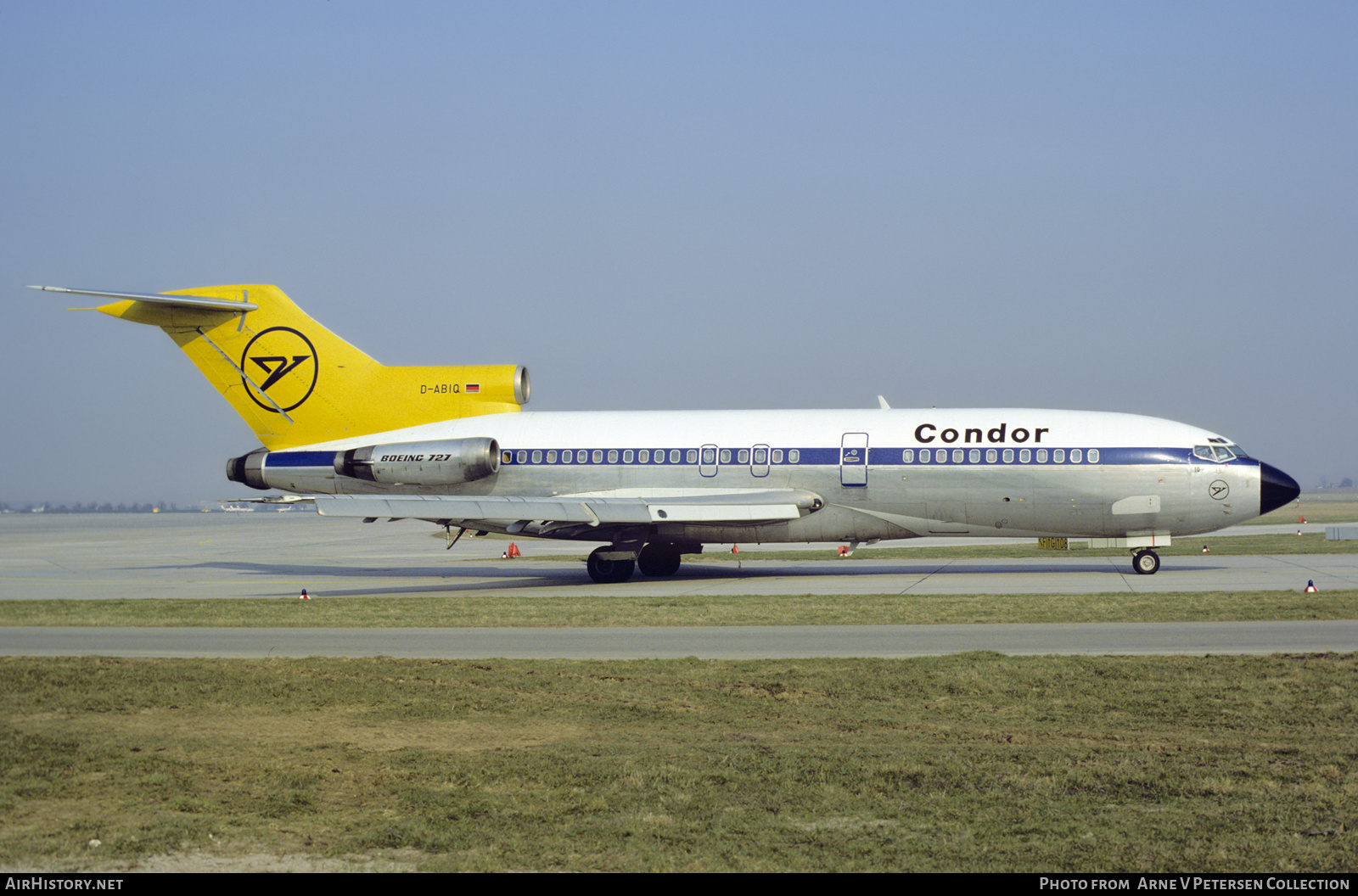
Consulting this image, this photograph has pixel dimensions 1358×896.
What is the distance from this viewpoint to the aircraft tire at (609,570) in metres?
29.9

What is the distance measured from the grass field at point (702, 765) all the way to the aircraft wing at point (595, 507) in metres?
13.1

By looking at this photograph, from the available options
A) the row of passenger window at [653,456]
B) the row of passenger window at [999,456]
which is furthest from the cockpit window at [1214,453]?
the row of passenger window at [653,456]

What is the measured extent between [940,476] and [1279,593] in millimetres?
8793

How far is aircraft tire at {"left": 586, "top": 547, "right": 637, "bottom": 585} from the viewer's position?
2986 centimetres

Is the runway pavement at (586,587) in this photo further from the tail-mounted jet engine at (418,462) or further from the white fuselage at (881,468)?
the tail-mounted jet engine at (418,462)

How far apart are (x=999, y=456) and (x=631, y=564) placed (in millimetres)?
9960

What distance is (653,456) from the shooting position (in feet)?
101

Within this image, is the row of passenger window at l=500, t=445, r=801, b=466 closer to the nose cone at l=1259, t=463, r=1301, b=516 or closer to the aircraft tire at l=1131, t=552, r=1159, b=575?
the aircraft tire at l=1131, t=552, r=1159, b=575

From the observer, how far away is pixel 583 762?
30.9 feet

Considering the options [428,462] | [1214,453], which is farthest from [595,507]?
[1214,453]

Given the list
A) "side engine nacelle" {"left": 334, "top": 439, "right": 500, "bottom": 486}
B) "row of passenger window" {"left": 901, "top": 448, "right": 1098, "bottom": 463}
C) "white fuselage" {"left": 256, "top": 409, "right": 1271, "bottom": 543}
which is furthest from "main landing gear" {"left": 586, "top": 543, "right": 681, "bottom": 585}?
"row of passenger window" {"left": 901, "top": 448, "right": 1098, "bottom": 463}

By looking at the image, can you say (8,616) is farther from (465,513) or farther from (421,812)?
(421,812)
